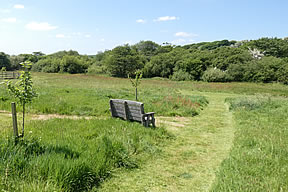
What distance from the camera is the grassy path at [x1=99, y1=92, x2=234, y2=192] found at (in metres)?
4.10

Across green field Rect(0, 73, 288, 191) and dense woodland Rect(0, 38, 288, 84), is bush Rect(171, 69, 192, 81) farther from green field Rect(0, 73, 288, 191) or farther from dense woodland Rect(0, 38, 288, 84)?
green field Rect(0, 73, 288, 191)

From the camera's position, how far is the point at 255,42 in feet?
243

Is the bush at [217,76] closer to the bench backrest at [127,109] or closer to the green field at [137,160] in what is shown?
the green field at [137,160]

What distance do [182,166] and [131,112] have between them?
3.44m

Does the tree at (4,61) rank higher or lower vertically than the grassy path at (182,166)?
higher

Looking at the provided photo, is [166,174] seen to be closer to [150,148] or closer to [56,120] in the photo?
[150,148]

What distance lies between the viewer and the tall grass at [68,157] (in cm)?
345

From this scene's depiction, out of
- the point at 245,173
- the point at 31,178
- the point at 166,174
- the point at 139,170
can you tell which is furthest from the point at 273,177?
the point at 31,178

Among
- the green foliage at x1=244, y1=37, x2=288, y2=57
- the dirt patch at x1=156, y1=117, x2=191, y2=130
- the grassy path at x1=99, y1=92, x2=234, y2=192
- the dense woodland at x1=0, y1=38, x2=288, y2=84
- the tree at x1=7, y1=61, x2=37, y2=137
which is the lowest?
the grassy path at x1=99, y1=92, x2=234, y2=192

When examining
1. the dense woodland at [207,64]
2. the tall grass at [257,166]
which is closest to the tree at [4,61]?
the dense woodland at [207,64]

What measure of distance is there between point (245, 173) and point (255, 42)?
268 ft

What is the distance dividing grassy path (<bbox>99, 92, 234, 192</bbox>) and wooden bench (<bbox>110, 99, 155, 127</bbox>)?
1.16 m

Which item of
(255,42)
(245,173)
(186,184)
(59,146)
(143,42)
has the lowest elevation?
(186,184)

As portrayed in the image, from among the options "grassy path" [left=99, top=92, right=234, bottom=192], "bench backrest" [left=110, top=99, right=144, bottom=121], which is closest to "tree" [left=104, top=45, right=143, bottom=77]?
"bench backrest" [left=110, top=99, right=144, bottom=121]
